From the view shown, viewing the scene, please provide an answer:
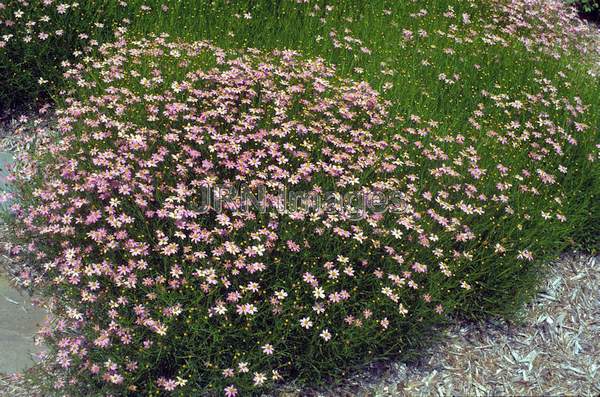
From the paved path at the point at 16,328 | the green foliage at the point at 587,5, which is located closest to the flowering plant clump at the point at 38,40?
the paved path at the point at 16,328

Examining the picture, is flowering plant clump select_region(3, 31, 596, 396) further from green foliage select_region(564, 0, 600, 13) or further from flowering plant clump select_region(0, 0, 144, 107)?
green foliage select_region(564, 0, 600, 13)

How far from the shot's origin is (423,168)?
A: 5062mm

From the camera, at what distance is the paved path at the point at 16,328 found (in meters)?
4.01

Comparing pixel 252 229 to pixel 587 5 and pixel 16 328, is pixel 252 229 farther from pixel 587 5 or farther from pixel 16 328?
pixel 587 5

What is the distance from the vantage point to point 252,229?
13.8 feet

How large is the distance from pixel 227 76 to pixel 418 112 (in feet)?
6.45

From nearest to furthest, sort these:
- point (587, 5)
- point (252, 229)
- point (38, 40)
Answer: point (252, 229) → point (38, 40) → point (587, 5)

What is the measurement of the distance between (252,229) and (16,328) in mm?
1851

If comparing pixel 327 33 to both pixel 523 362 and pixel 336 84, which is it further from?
pixel 523 362

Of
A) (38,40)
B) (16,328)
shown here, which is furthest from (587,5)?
(16,328)

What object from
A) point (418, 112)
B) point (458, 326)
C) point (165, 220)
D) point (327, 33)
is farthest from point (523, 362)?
point (327, 33)

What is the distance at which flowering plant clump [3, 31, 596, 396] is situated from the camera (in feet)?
12.6

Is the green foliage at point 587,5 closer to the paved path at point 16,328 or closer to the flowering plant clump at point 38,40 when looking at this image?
the flowering plant clump at point 38,40

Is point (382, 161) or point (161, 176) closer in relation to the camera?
point (161, 176)
